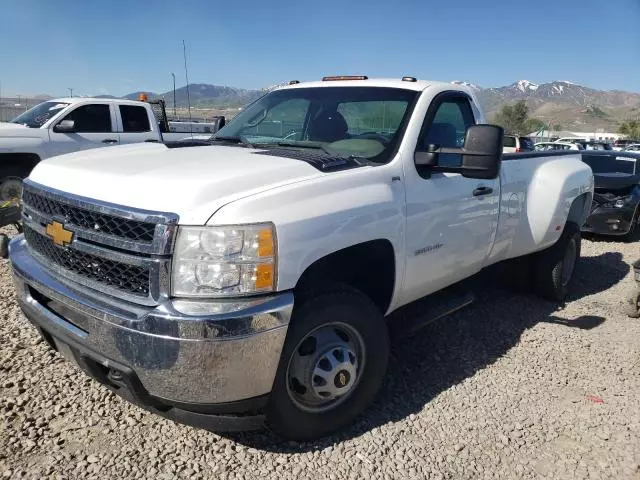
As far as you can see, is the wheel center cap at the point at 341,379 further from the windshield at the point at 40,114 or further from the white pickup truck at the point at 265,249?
the windshield at the point at 40,114

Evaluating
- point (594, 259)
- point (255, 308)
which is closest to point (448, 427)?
point (255, 308)

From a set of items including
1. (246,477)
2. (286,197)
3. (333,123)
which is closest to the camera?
(286,197)

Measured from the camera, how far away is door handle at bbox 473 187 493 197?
369 centimetres

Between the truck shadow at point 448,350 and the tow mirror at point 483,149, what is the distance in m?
1.19

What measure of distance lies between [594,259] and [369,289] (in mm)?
5557

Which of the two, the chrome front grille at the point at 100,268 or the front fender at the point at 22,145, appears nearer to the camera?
the chrome front grille at the point at 100,268

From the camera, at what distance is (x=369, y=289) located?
327 cm

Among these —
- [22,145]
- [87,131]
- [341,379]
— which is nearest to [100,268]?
[341,379]

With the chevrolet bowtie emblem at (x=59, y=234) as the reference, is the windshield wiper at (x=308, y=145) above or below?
above

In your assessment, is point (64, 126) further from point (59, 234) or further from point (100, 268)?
point (100, 268)

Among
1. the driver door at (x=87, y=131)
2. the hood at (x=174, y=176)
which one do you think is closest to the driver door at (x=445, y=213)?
the hood at (x=174, y=176)

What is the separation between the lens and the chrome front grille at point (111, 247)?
2244mm

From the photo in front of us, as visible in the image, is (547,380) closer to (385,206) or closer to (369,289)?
(369,289)

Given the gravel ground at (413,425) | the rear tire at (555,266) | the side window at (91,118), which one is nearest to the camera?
the gravel ground at (413,425)
